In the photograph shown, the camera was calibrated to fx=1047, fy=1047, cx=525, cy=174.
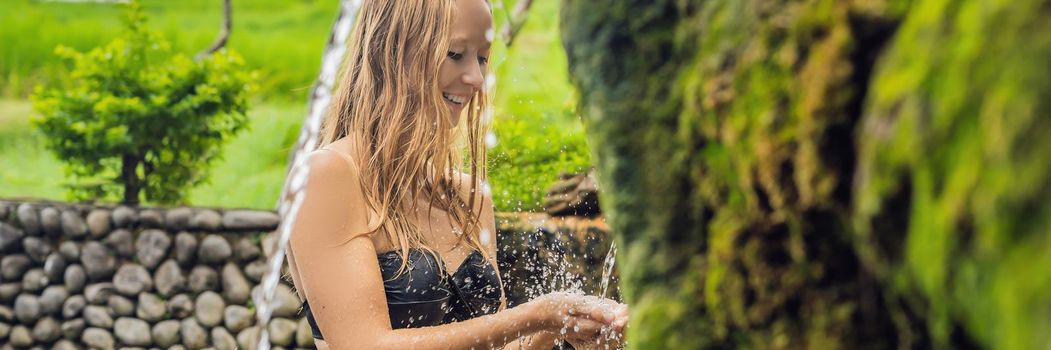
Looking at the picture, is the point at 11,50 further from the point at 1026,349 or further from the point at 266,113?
the point at 1026,349

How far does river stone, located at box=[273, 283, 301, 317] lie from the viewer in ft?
23.1

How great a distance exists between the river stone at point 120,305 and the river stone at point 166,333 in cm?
21

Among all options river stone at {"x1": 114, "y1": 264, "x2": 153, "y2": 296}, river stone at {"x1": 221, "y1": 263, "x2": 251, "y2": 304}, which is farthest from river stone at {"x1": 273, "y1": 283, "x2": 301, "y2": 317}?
river stone at {"x1": 114, "y1": 264, "x2": 153, "y2": 296}

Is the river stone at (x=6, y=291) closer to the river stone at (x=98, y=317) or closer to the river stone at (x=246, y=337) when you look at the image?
the river stone at (x=98, y=317)

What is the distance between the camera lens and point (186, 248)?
22.9 feet

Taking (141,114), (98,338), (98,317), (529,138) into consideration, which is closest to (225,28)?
(141,114)

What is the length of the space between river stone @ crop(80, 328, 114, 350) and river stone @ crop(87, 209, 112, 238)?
67 cm

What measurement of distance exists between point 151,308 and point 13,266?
1070 millimetres

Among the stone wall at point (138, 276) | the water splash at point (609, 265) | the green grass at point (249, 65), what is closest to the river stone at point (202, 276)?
the stone wall at point (138, 276)

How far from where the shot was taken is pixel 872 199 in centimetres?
95

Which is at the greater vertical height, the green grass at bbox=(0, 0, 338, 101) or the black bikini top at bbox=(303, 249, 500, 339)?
the green grass at bbox=(0, 0, 338, 101)

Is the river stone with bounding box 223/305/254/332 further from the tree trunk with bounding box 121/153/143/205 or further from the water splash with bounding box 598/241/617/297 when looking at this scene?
the water splash with bounding box 598/241/617/297

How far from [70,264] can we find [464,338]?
19.1ft

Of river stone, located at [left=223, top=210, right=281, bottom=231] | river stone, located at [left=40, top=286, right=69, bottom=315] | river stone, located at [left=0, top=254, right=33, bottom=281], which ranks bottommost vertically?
river stone, located at [left=40, top=286, right=69, bottom=315]
